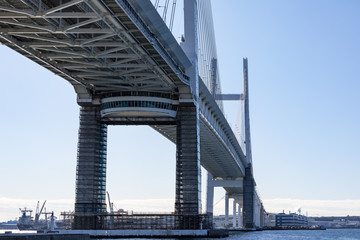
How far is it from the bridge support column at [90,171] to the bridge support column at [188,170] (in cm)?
1106

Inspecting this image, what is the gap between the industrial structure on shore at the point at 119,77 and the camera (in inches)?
2452

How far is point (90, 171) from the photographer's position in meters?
93.8

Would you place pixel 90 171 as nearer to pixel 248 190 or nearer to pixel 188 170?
pixel 188 170

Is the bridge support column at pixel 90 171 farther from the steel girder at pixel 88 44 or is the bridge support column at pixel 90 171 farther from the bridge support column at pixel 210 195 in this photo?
the bridge support column at pixel 210 195

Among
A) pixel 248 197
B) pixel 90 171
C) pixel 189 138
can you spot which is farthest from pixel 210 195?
pixel 90 171

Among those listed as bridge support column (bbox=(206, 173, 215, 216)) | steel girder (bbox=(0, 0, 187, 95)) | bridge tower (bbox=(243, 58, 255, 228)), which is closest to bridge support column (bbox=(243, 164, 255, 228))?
bridge tower (bbox=(243, 58, 255, 228))

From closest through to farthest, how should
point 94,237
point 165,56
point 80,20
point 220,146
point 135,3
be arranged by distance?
point 135,3, point 80,20, point 165,56, point 94,237, point 220,146

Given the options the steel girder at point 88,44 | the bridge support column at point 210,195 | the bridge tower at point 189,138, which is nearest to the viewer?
the steel girder at point 88,44

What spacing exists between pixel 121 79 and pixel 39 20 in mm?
28373

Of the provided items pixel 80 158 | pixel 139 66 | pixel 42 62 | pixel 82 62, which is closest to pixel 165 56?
pixel 139 66

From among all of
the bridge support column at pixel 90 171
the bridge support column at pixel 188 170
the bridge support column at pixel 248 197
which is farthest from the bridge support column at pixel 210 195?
the bridge support column at pixel 188 170

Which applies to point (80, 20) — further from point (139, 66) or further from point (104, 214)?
point (104, 214)

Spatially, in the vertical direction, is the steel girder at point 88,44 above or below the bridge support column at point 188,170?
A: above

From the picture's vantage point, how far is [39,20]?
63.6 metres
